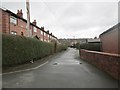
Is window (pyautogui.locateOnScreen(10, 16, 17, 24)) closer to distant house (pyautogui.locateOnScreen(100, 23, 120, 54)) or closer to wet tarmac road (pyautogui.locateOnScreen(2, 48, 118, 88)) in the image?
distant house (pyautogui.locateOnScreen(100, 23, 120, 54))

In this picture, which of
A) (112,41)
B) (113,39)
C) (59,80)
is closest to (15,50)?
(59,80)

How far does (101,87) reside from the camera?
5.72 m

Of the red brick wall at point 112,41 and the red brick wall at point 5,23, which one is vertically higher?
the red brick wall at point 5,23

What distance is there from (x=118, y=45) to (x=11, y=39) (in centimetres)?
971

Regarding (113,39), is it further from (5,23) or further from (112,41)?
(5,23)

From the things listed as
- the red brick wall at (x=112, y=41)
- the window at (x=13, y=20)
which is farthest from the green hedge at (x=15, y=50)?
the window at (x=13, y=20)

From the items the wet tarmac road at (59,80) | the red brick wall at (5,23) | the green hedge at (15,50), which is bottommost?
the wet tarmac road at (59,80)

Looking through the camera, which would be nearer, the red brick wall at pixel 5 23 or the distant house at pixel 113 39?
the distant house at pixel 113 39

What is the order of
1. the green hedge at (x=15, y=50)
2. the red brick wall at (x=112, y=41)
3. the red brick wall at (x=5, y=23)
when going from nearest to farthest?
the green hedge at (x=15, y=50) < the red brick wall at (x=112, y=41) < the red brick wall at (x=5, y=23)

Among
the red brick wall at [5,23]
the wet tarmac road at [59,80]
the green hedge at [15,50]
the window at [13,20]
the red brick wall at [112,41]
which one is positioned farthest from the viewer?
the window at [13,20]

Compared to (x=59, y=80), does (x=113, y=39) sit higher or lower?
higher

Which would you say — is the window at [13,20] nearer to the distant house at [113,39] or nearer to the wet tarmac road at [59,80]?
the distant house at [113,39]

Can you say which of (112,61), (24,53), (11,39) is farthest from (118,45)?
(11,39)

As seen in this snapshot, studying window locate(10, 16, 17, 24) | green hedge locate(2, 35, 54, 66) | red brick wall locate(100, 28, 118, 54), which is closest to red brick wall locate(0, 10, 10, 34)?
window locate(10, 16, 17, 24)
